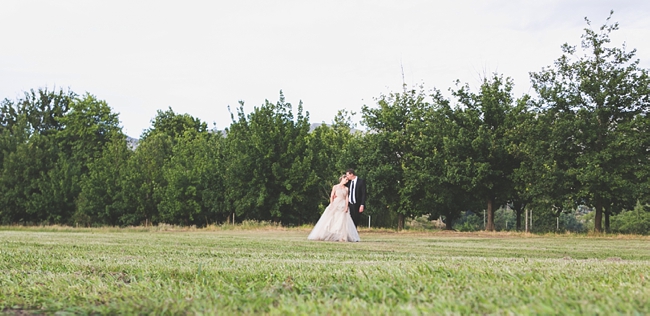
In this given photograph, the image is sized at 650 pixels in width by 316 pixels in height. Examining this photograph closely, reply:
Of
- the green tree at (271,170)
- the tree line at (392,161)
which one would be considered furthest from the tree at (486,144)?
the green tree at (271,170)

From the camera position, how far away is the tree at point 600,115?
3406 cm

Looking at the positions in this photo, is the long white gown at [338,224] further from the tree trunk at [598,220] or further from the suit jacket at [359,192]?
the tree trunk at [598,220]

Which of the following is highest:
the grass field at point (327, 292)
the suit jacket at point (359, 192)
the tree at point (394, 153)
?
the tree at point (394, 153)

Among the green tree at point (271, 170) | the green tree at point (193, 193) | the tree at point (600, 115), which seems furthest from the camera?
the green tree at point (193, 193)

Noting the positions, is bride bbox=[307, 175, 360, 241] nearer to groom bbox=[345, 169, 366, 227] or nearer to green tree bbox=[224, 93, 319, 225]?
groom bbox=[345, 169, 366, 227]

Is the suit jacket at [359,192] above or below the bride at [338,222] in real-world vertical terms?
above

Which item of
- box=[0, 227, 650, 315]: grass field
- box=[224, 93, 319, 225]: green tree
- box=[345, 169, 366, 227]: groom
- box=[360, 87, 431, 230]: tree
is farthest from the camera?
box=[224, 93, 319, 225]: green tree

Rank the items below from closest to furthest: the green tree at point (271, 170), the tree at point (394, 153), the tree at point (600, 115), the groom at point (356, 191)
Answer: the groom at point (356, 191) < the tree at point (600, 115) < the tree at point (394, 153) < the green tree at point (271, 170)

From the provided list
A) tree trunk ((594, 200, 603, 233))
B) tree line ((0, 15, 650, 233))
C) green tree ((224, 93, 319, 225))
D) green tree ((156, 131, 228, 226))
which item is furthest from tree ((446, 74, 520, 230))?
green tree ((156, 131, 228, 226))

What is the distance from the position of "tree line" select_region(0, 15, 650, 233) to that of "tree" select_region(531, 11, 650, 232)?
71 millimetres

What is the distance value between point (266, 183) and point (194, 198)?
22.5 ft

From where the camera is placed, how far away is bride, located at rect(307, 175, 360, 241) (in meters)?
18.3

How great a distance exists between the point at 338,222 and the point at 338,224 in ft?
0.21

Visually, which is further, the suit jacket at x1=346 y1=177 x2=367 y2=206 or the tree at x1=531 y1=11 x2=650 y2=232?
the tree at x1=531 y1=11 x2=650 y2=232
